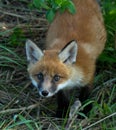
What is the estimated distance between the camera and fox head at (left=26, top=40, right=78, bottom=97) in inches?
234

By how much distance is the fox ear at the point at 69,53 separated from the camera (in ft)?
19.7

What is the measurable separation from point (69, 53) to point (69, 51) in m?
0.03

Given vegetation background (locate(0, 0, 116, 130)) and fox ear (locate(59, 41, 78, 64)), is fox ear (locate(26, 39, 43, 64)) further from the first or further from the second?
vegetation background (locate(0, 0, 116, 130))

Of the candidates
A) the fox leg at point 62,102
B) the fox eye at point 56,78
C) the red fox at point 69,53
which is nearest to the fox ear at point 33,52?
the red fox at point 69,53

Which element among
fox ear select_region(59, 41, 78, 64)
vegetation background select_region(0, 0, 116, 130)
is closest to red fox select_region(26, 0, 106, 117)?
fox ear select_region(59, 41, 78, 64)

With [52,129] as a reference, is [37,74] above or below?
above

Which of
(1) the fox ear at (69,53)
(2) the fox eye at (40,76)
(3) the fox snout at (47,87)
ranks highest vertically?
(1) the fox ear at (69,53)

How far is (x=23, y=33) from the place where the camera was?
805 cm

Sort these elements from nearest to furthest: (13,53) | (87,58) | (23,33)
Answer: (87,58)
(13,53)
(23,33)

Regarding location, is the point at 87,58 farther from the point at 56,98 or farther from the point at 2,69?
the point at 2,69

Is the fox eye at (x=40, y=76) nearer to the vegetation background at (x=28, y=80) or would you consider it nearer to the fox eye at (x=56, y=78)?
the fox eye at (x=56, y=78)

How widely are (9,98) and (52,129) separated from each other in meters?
1.01

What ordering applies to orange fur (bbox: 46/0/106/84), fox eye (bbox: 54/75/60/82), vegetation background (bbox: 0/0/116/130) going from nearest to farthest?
fox eye (bbox: 54/75/60/82) → vegetation background (bbox: 0/0/116/130) → orange fur (bbox: 46/0/106/84)

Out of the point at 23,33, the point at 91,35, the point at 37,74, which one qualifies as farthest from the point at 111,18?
the point at 37,74
